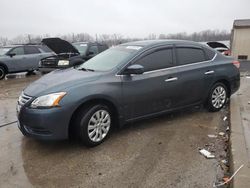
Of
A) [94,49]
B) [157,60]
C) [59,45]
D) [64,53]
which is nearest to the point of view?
[157,60]

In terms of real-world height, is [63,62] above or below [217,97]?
above

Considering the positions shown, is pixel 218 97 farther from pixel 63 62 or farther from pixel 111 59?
pixel 63 62

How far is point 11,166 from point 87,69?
2073 millimetres

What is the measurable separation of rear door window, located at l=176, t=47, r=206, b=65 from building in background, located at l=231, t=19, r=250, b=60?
31.7ft

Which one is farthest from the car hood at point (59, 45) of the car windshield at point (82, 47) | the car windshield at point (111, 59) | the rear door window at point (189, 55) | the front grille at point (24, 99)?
the front grille at point (24, 99)

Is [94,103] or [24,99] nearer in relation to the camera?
[24,99]

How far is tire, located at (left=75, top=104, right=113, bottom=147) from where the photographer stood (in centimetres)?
396

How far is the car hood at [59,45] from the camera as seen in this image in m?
9.75

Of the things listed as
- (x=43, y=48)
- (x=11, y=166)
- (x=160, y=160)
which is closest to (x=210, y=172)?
(x=160, y=160)

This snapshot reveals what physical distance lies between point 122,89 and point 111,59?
82 cm

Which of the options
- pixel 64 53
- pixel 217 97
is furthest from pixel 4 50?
pixel 217 97

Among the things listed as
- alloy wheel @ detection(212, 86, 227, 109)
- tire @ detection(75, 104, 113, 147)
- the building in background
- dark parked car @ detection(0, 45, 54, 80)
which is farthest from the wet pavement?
the building in background

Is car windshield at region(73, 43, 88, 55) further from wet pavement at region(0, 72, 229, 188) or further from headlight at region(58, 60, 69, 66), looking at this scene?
wet pavement at region(0, 72, 229, 188)

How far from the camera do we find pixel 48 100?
12.3 ft
